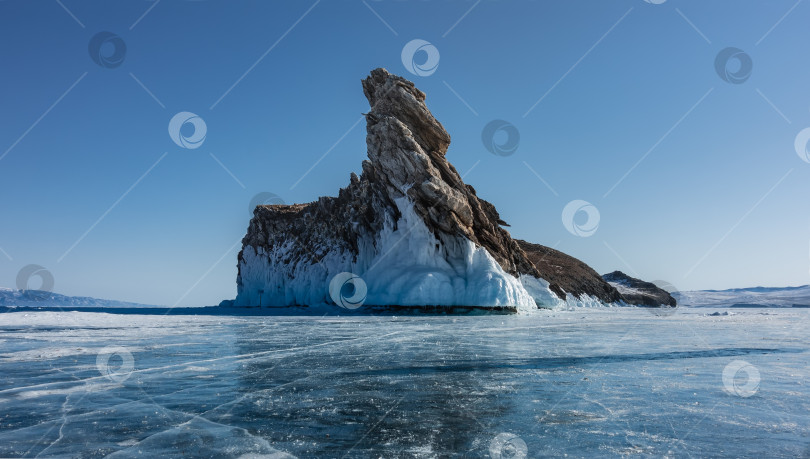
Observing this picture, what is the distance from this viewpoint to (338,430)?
17.6 feet

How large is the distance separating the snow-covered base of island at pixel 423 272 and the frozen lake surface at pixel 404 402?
2495cm

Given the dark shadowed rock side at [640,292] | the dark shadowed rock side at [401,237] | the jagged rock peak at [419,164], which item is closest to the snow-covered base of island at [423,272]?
the dark shadowed rock side at [401,237]

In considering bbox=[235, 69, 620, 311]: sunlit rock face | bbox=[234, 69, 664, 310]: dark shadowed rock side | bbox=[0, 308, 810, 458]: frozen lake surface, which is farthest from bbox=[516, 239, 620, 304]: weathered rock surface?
bbox=[0, 308, 810, 458]: frozen lake surface

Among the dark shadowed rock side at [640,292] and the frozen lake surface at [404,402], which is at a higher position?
the dark shadowed rock side at [640,292]

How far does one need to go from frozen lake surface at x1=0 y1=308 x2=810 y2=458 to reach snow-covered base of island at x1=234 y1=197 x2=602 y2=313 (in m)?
25.0

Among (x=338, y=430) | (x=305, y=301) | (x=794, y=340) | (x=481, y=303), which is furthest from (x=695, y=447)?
(x=305, y=301)

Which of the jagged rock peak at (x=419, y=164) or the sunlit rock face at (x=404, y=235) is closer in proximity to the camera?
the sunlit rock face at (x=404, y=235)

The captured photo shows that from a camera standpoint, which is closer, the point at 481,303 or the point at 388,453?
the point at 388,453

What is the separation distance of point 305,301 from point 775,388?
48704 mm

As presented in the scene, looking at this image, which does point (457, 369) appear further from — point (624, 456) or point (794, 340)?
point (794, 340)

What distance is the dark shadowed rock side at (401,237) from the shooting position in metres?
39.0

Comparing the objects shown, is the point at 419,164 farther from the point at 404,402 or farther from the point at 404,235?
the point at 404,402

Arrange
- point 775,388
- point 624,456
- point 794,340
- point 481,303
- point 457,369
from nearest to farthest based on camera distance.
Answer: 1. point 624,456
2. point 775,388
3. point 457,369
4. point 794,340
5. point 481,303

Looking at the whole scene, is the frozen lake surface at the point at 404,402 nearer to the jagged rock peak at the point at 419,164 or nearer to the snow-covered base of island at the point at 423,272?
the snow-covered base of island at the point at 423,272
